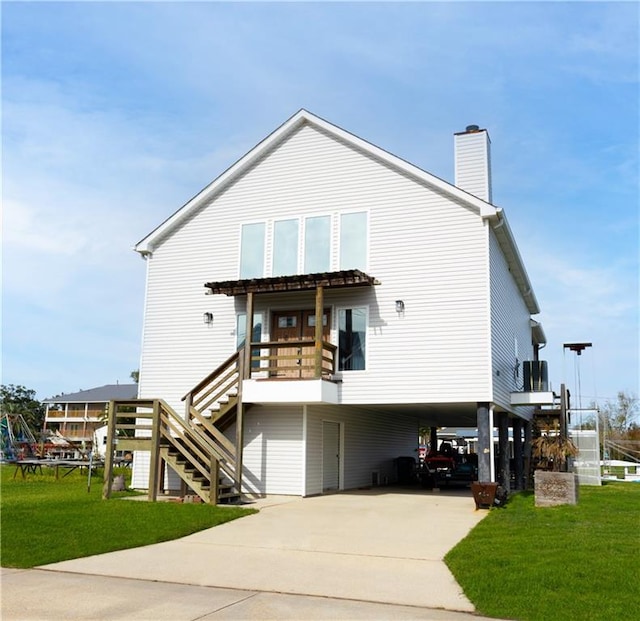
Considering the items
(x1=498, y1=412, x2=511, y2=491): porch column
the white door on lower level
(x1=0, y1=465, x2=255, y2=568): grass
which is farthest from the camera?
(x1=498, y1=412, x2=511, y2=491): porch column

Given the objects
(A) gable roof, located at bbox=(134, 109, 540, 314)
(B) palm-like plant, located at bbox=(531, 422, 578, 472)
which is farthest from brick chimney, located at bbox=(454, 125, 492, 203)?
(B) palm-like plant, located at bbox=(531, 422, 578, 472)

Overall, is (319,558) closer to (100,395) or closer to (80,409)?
(100,395)

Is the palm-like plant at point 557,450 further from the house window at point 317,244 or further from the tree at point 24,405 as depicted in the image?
the tree at point 24,405

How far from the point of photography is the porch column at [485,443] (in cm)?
1572

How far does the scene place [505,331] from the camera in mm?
19422

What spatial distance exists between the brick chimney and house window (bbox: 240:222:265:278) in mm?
5752

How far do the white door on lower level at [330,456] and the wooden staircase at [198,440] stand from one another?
275 cm

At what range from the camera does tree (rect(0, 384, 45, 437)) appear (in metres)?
67.9

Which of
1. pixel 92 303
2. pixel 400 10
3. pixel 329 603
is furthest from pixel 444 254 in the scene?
pixel 92 303

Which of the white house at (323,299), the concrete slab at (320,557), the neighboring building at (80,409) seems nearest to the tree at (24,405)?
the neighboring building at (80,409)

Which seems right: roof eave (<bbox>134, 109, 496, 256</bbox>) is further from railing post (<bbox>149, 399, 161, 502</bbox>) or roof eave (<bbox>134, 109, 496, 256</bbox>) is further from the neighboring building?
the neighboring building

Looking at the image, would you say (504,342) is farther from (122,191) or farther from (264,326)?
(122,191)

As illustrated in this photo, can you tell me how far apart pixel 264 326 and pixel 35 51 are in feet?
31.4

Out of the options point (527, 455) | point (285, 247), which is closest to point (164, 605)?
point (285, 247)
